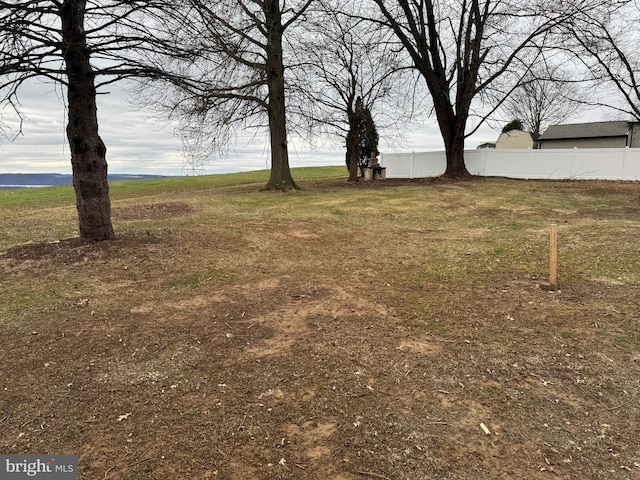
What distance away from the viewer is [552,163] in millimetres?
19469

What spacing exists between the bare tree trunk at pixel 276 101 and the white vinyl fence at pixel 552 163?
10.6 meters

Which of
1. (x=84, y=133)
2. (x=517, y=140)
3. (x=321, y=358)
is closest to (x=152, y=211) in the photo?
(x=84, y=133)

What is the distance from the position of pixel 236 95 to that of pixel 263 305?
12013 mm

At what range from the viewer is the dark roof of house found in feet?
108

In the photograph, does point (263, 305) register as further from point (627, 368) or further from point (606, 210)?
point (606, 210)

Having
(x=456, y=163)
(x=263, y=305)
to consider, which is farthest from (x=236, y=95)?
(x=263, y=305)

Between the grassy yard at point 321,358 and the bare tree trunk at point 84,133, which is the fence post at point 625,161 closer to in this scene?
the grassy yard at point 321,358

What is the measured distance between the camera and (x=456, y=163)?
19656mm

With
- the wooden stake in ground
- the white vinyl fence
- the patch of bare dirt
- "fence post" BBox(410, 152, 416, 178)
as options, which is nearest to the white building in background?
"fence post" BBox(410, 152, 416, 178)

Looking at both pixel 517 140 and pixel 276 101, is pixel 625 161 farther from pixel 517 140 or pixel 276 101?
pixel 517 140

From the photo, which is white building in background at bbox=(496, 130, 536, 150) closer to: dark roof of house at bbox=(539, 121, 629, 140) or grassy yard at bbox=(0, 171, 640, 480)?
dark roof of house at bbox=(539, 121, 629, 140)

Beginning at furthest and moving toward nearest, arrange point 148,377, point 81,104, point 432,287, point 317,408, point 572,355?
point 81,104, point 432,287, point 572,355, point 148,377, point 317,408

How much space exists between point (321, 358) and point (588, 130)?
39.7m

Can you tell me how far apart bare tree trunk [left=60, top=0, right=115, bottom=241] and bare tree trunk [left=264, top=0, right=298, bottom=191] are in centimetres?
930
